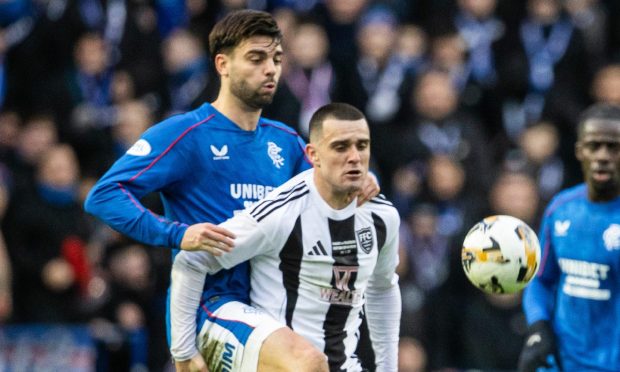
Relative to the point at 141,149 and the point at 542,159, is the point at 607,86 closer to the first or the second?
the point at 542,159

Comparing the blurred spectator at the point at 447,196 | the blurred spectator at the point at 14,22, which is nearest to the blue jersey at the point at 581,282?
the blurred spectator at the point at 447,196

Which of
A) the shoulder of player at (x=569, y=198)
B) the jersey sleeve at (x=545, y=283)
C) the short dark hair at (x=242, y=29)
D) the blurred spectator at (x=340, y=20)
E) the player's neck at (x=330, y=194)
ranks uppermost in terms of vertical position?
the blurred spectator at (x=340, y=20)

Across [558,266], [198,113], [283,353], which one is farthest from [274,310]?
[558,266]

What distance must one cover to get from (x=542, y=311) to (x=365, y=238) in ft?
6.59

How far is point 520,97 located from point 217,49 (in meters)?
7.59

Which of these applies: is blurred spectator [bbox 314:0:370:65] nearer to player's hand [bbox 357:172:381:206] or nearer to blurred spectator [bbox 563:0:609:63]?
blurred spectator [bbox 563:0:609:63]

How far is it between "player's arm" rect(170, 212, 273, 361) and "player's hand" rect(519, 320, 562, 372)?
238 cm

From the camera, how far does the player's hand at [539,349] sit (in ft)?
27.6

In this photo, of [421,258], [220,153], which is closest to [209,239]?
[220,153]

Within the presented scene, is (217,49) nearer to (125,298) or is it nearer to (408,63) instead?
(125,298)

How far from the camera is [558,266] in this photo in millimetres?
8688

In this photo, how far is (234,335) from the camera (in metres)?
6.86

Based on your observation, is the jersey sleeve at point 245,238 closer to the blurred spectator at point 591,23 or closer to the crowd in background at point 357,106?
the crowd in background at point 357,106

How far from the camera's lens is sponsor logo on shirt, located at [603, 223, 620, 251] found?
A: 8.32 meters
